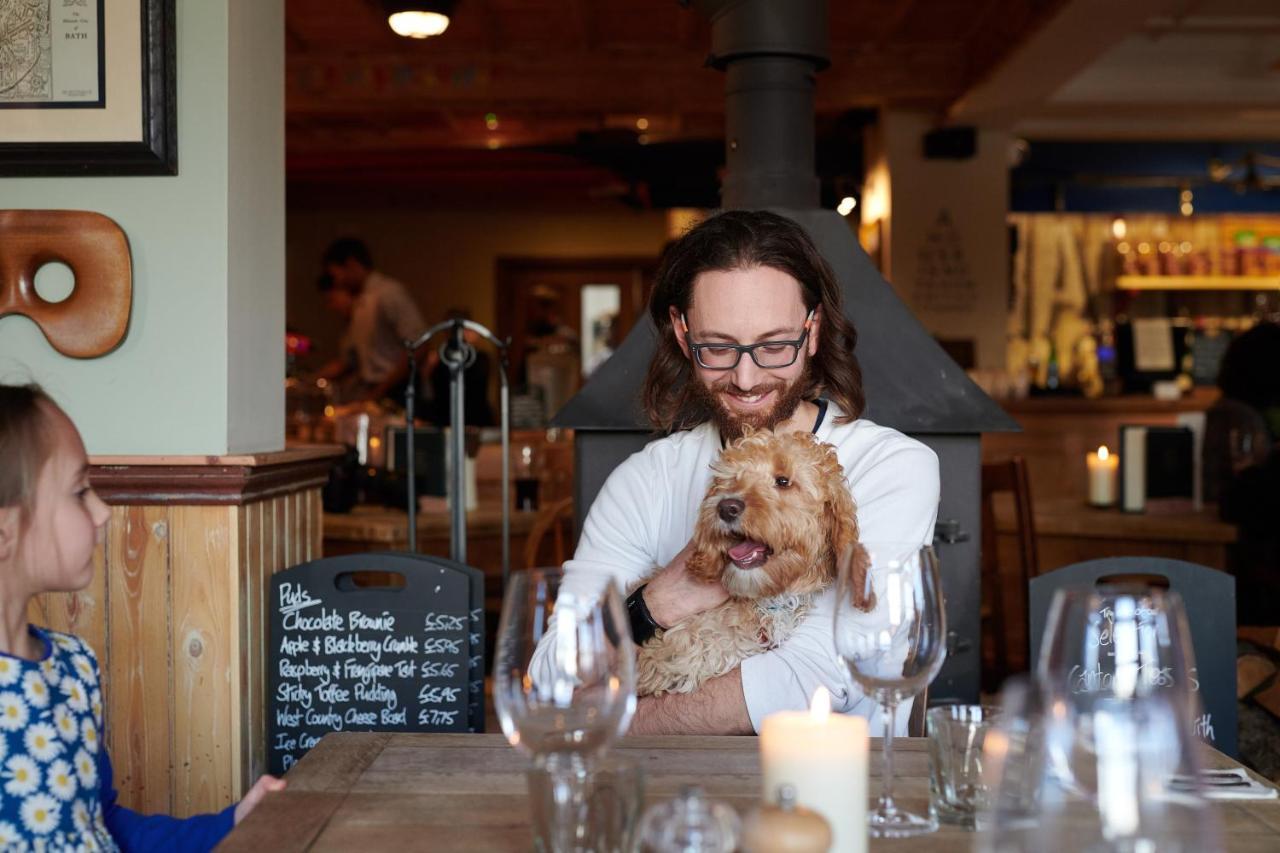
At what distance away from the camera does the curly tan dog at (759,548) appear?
166cm

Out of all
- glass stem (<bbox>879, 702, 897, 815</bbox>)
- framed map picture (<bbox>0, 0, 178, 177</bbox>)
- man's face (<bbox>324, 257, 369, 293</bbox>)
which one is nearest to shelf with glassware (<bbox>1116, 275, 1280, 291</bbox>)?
man's face (<bbox>324, 257, 369, 293</bbox>)

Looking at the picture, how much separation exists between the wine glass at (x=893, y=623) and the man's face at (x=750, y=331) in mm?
773

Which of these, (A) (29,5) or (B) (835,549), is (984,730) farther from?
(A) (29,5)

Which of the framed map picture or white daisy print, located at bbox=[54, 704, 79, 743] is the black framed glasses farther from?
the framed map picture

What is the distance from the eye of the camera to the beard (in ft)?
6.24

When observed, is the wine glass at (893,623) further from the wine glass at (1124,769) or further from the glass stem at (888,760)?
the wine glass at (1124,769)

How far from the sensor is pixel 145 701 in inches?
94.0

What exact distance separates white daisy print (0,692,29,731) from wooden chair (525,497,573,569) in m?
1.82

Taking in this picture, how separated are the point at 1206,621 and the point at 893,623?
108 cm

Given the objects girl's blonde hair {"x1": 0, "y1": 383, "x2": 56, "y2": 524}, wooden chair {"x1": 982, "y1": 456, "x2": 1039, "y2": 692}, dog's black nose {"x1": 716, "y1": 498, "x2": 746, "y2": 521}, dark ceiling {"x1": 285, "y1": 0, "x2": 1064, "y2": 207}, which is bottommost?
wooden chair {"x1": 982, "y1": 456, "x2": 1039, "y2": 692}

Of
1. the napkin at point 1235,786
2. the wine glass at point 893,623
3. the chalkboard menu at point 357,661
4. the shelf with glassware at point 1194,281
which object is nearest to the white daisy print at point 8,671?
the wine glass at point 893,623

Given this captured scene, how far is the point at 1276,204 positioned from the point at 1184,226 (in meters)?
0.69

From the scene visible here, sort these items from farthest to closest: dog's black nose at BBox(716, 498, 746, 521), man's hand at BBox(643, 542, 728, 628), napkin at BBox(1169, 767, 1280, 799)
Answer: man's hand at BBox(643, 542, 728, 628) < dog's black nose at BBox(716, 498, 746, 521) < napkin at BBox(1169, 767, 1280, 799)

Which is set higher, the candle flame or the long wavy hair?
the long wavy hair
